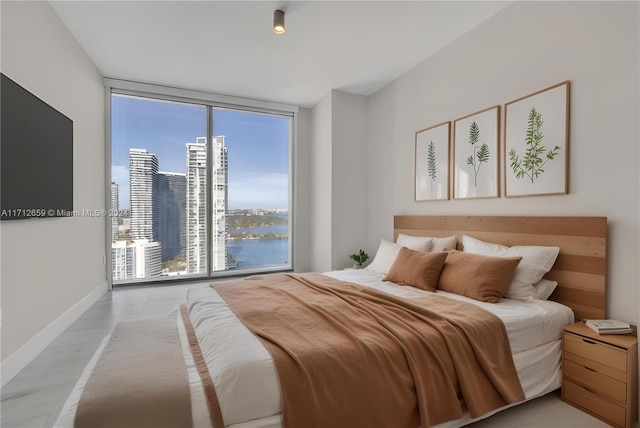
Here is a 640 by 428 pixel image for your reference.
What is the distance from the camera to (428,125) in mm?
3416

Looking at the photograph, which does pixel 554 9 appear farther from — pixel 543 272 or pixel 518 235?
pixel 543 272

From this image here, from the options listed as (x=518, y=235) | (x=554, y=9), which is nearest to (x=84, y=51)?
(x=554, y=9)

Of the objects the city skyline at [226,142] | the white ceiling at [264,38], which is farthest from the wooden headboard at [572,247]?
the city skyline at [226,142]

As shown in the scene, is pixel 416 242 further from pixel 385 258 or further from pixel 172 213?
pixel 172 213

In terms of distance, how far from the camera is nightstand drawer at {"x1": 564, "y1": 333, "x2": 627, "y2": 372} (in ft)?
5.34

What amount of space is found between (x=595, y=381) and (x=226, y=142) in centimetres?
480

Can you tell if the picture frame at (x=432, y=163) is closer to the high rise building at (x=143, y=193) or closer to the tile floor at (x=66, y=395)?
the tile floor at (x=66, y=395)

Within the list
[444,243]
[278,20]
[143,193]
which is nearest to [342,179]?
[444,243]

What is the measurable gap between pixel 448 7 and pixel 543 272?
7.38ft

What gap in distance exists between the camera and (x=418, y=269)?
102 inches

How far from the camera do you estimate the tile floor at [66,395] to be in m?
1.65

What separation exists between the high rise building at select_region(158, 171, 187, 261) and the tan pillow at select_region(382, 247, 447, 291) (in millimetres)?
3294

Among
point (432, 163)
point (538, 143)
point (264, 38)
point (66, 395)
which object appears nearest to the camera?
point (66, 395)

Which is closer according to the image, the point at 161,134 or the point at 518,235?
the point at 518,235
